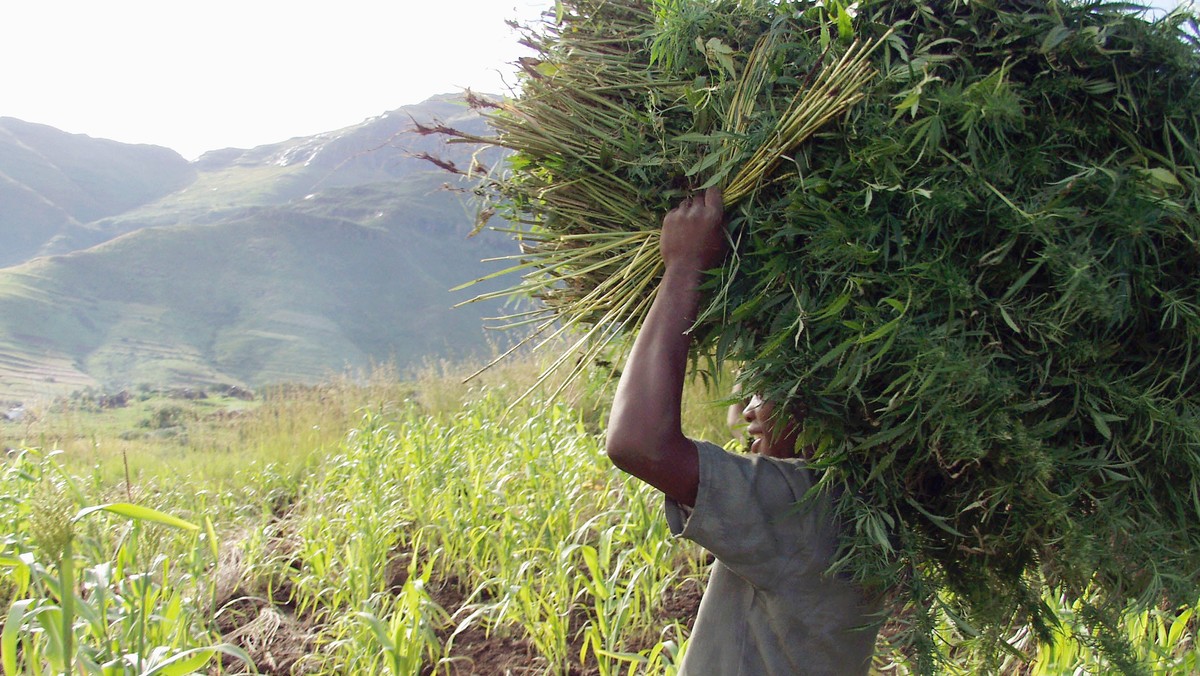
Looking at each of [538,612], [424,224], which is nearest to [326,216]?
[424,224]

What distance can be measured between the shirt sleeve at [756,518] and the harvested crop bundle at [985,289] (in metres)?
0.08

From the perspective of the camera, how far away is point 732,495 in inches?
51.1

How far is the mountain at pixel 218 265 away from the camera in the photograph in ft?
123

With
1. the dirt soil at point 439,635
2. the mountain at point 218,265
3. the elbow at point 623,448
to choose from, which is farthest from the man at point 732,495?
the mountain at point 218,265

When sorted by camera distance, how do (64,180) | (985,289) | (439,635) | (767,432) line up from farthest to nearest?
(64,180), (439,635), (767,432), (985,289)

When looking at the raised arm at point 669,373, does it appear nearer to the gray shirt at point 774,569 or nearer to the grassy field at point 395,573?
the gray shirt at point 774,569

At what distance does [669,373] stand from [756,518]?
0.29m

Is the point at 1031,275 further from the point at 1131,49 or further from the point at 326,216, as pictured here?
the point at 326,216

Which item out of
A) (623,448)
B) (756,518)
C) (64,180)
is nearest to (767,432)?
(756,518)

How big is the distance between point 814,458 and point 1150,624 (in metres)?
2.08

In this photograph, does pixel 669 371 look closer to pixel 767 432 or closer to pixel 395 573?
pixel 767 432

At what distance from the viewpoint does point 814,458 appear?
129 centimetres

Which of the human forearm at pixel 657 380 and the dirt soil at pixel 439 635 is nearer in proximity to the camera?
the human forearm at pixel 657 380

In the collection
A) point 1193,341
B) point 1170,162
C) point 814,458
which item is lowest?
point 814,458
